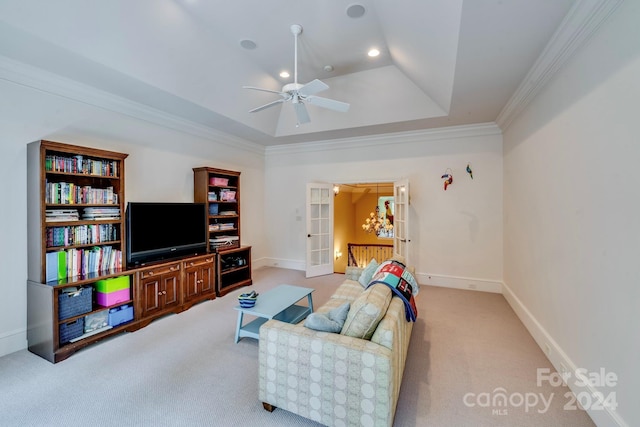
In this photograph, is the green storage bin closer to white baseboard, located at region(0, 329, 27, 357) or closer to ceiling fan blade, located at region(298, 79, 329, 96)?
white baseboard, located at region(0, 329, 27, 357)

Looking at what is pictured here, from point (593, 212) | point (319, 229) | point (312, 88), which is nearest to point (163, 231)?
point (312, 88)

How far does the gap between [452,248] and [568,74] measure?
325 cm

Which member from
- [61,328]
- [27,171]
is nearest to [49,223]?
[27,171]

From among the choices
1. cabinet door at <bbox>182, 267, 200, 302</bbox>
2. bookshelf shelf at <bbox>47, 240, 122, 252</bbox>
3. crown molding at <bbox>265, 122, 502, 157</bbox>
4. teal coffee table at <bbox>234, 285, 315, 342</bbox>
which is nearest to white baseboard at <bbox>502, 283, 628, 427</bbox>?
teal coffee table at <bbox>234, 285, 315, 342</bbox>

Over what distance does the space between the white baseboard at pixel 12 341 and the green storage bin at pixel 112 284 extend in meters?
0.75

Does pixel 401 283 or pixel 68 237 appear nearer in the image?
pixel 401 283

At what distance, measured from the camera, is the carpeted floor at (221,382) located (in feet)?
6.30

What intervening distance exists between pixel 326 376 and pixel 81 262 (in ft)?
9.88

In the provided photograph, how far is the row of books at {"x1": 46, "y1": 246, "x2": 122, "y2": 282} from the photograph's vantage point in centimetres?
278

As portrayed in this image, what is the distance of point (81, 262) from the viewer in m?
→ 2.97

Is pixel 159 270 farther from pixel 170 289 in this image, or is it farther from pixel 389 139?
pixel 389 139

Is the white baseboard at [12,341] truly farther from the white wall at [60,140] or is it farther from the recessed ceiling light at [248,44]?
the recessed ceiling light at [248,44]

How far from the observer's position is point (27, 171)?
2811mm

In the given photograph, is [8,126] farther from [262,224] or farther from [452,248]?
[452,248]
